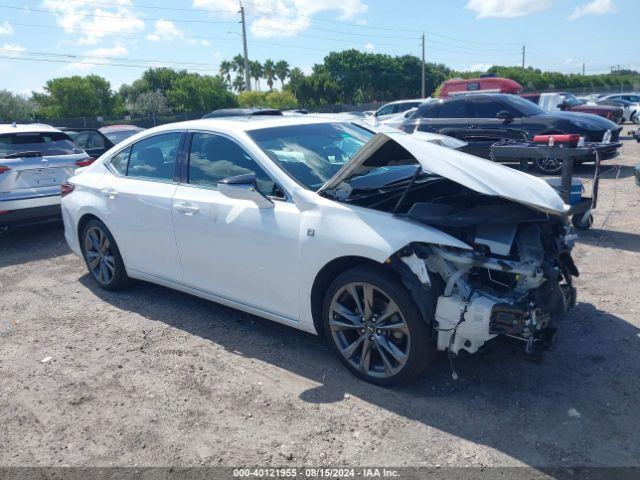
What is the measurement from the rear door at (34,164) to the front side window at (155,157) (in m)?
2.99

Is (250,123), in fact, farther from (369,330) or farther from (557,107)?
(557,107)

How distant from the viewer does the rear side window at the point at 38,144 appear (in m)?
7.58

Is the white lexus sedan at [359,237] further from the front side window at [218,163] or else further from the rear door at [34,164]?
the rear door at [34,164]

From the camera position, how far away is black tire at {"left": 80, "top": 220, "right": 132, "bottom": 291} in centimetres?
543

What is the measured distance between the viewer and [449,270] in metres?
3.31

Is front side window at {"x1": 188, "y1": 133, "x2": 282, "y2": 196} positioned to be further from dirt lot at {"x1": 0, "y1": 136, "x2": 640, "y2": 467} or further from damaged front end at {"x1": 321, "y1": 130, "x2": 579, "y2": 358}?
dirt lot at {"x1": 0, "y1": 136, "x2": 640, "y2": 467}

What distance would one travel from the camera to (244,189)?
3887 millimetres

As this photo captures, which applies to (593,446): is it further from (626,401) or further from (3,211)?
(3,211)

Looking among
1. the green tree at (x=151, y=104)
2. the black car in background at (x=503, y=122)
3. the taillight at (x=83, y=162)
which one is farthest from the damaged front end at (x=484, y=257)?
the green tree at (x=151, y=104)

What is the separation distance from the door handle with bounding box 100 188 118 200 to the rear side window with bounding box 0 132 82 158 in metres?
3.10

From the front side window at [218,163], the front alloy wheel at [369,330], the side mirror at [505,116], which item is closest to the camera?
the front alloy wheel at [369,330]

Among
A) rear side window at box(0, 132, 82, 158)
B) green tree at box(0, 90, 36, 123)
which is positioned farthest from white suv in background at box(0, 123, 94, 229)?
green tree at box(0, 90, 36, 123)

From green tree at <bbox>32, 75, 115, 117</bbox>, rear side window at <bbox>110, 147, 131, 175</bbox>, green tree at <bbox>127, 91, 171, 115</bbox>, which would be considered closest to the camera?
rear side window at <bbox>110, 147, 131, 175</bbox>

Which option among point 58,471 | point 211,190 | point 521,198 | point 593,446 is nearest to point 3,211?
point 211,190
